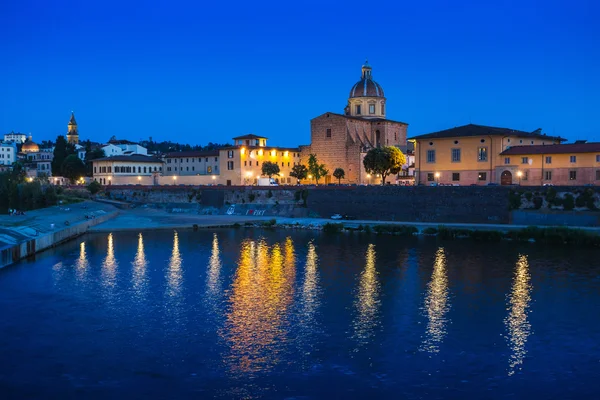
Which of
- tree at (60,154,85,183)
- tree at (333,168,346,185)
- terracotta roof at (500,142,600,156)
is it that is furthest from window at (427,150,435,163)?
tree at (60,154,85,183)

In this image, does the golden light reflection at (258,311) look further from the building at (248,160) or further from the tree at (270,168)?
the building at (248,160)

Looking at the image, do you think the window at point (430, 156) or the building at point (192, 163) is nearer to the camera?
the window at point (430, 156)

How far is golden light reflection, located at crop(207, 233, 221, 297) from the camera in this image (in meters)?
31.4

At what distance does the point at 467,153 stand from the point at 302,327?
45444 millimetres

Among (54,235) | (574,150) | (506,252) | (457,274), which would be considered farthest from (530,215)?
(54,235)

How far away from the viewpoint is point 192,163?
9944 cm

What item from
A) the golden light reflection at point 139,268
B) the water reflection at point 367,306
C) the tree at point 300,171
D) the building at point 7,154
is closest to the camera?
the water reflection at point 367,306

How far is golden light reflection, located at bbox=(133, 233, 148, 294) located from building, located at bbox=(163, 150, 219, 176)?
47790 millimetres

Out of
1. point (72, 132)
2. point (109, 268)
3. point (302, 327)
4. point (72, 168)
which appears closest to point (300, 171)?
point (72, 168)

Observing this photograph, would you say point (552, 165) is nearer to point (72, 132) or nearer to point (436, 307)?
point (436, 307)

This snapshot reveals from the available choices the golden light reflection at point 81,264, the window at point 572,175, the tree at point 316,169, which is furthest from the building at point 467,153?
the golden light reflection at point 81,264

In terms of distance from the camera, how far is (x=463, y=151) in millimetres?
64938

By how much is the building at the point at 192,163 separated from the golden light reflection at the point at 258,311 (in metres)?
54.6

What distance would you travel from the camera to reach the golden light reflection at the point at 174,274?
31250 mm
